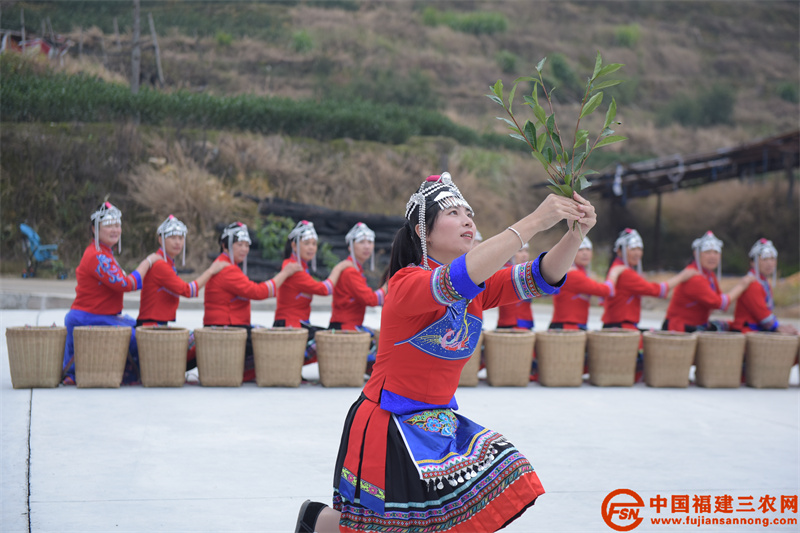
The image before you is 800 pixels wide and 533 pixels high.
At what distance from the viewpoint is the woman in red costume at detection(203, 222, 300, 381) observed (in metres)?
7.84

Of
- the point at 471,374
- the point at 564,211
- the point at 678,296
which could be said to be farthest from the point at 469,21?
the point at 564,211

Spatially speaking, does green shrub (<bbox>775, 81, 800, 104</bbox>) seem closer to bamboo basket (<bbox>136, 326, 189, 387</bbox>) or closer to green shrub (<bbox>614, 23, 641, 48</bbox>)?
green shrub (<bbox>614, 23, 641, 48</bbox>)

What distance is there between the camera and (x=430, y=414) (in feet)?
9.67

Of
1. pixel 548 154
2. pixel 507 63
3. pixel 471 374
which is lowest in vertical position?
pixel 471 374

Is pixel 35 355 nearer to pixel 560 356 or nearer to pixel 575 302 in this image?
pixel 560 356

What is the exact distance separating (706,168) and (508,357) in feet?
48.6

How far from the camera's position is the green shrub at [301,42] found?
35.2 metres

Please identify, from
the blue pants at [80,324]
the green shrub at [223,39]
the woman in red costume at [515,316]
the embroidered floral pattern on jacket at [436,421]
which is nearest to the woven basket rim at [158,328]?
the blue pants at [80,324]

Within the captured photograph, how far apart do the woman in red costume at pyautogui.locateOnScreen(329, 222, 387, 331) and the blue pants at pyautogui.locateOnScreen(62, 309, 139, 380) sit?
184 cm

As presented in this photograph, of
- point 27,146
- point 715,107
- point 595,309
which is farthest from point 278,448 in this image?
point 715,107

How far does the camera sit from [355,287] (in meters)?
7.99

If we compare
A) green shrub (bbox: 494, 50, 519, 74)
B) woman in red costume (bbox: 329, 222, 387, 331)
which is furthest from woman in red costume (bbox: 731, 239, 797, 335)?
green shrub (bbox: 494, 50, 519, 74)

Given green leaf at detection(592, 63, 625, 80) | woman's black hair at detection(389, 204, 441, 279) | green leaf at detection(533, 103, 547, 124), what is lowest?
woman's black hair at detection(389, 204, 441, 279)

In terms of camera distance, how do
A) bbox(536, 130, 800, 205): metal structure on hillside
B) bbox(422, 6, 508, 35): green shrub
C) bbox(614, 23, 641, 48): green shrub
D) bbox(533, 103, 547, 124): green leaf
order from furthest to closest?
bbox(614, 23, 641, 48): green shrub → bbox(422, 6, 508, 35): green shrub → bbox(536, 130, 800, 205): metal structure on hillside → bbox(533, 103, 547, 124): green leaf
